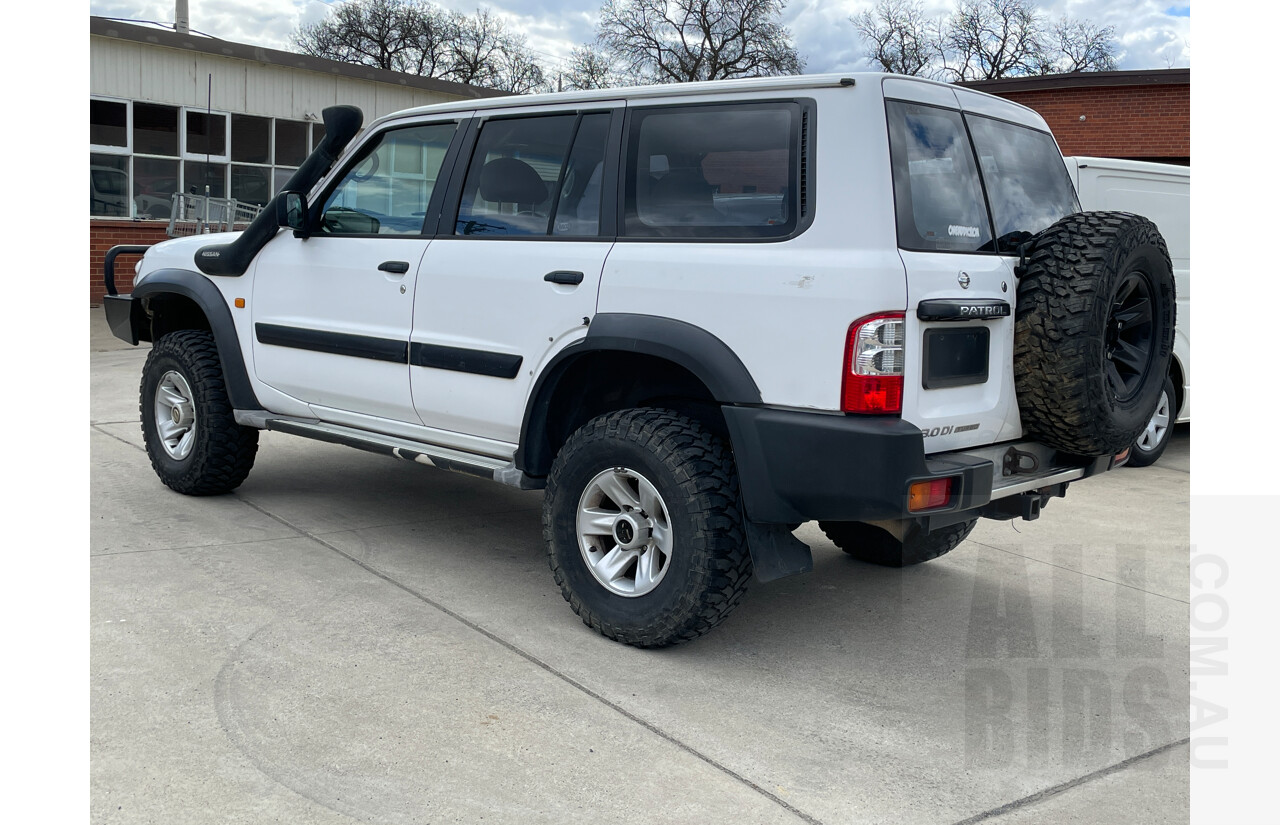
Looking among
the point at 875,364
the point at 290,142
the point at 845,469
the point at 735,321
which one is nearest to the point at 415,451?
the point at 735,321

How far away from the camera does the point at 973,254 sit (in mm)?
3826

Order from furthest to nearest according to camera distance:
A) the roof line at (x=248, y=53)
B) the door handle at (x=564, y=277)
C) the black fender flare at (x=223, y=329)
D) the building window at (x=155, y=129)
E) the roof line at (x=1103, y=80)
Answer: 1. the roof line at (x=1103, y=80)
2. the building window at (x=155, y=129)
3. the roof line at (x=248, y=53)
4. the black fender flare at (x=223, y=329)
5. the door handle at (x=564, y=277)

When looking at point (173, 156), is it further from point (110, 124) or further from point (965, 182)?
point (965, 182)

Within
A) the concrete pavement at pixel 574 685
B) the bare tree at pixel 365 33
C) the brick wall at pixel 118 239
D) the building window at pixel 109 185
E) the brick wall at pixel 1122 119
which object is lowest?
the concrete pavement at pixel 574 685

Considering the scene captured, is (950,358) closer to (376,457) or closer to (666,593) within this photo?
(666,593)

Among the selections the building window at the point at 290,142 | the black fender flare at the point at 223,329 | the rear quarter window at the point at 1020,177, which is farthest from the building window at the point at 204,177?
the rear quarter window at the point at 1020,177

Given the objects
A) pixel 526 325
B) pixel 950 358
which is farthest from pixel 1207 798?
pixel 526 325

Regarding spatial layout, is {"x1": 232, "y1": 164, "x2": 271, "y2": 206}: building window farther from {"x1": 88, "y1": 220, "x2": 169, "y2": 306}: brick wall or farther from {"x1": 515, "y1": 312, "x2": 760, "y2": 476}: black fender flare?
{"x1": 515, "y1": 312, "x2": 760, "y2": 476}: black fender flare

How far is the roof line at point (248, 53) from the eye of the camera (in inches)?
680

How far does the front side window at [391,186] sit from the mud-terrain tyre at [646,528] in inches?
58.3

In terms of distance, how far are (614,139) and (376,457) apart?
3.83m

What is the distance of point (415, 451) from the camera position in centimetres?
488

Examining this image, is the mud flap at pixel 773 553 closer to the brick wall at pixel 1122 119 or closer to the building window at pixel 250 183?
the building window at pixel 250 183

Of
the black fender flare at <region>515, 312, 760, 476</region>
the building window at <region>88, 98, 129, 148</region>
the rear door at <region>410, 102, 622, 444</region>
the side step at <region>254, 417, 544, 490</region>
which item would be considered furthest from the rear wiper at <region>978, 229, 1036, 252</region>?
the building window at <region>88, 98, 129, 148</region>
